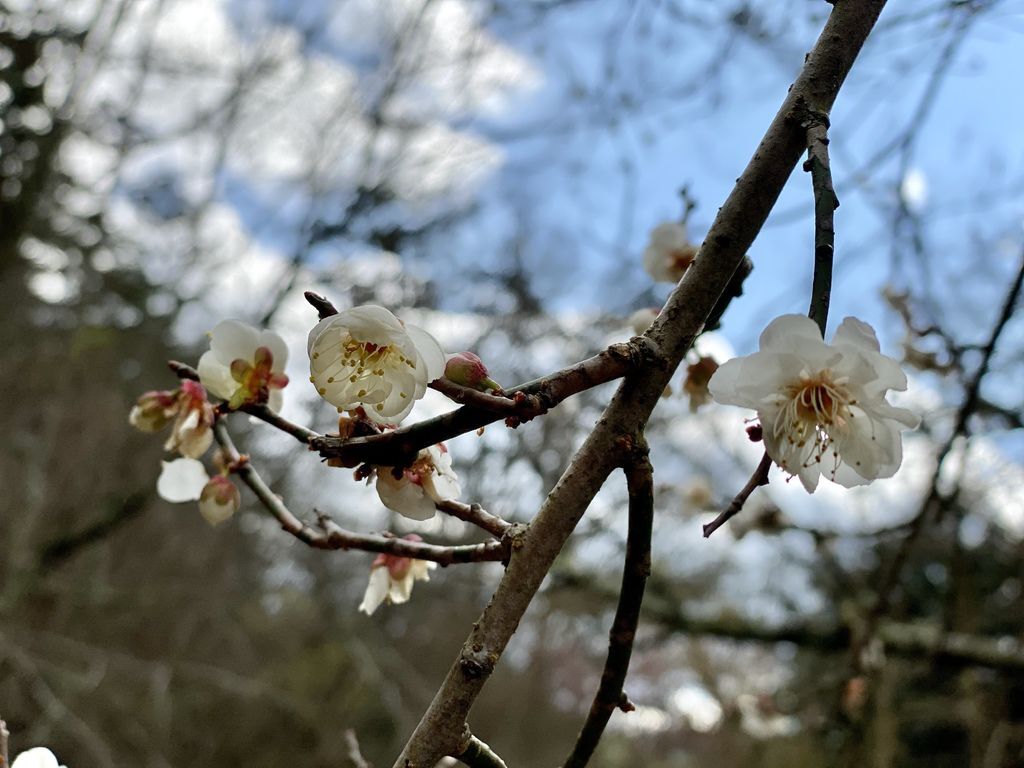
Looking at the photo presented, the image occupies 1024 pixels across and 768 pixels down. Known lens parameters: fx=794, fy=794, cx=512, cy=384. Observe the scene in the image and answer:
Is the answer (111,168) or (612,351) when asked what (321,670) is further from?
(612,351)

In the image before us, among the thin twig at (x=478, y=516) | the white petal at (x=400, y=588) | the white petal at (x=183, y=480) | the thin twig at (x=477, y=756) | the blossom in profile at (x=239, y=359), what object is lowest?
the white petal at (x=183, y=480)

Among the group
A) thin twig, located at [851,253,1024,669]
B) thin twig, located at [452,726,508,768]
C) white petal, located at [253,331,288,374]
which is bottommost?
white petal, located at [253,331,288,374]

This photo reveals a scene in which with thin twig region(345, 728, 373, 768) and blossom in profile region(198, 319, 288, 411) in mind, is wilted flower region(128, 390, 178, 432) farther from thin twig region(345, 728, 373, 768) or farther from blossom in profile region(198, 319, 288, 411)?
thin twig region(345, 728, 373, 768)

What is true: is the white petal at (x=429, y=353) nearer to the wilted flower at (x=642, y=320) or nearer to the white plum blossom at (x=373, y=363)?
the white plum blossom at (x=373, y=363)

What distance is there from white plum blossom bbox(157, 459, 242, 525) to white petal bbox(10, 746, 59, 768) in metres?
0.29

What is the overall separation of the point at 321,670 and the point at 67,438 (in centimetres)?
287

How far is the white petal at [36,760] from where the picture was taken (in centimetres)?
64

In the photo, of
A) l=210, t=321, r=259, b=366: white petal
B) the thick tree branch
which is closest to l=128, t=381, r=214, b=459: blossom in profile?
l=210, t=321, r=259, b=366: white petal

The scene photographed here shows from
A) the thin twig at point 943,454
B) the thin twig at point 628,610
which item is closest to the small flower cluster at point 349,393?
the thin twig at point 628,610

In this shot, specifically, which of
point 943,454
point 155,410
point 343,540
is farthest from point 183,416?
point 943,454

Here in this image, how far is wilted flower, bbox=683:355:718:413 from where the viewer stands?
968 millimetres

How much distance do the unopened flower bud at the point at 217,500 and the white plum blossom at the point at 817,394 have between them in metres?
0.58

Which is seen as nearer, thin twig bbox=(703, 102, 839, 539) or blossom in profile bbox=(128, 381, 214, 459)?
thin twig bbox=(703, 102, 839, 539)

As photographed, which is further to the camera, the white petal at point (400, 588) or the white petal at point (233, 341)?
the white petal at point (400, 588)
